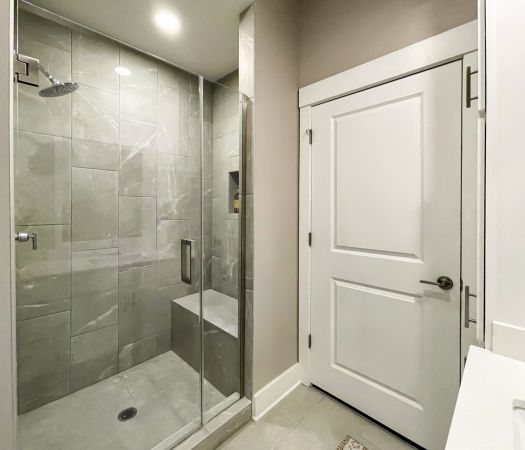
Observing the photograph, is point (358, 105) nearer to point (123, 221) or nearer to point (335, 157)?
point (335, 157)

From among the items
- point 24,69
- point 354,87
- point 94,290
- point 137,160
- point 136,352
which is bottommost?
point 136,352

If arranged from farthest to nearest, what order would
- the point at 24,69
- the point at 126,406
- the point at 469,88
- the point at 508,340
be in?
the point at 126,406
the point at 469,88
the point at 24,69
the point at 508,340

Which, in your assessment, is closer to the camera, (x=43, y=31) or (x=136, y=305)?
(x=43, y=31)

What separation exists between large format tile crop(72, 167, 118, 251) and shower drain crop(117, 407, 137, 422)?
0.99 meters

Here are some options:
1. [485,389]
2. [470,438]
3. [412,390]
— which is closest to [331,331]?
[412,390]

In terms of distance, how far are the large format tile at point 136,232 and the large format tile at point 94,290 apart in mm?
71

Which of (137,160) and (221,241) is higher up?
(137,160)

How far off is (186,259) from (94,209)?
0.63 m

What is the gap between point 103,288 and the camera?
1.65 metres

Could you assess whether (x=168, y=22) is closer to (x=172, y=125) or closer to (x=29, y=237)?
(x=172, y=125)

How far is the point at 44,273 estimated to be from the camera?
1.43 m

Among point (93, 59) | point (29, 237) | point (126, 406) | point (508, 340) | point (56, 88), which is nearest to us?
point (508, 340)

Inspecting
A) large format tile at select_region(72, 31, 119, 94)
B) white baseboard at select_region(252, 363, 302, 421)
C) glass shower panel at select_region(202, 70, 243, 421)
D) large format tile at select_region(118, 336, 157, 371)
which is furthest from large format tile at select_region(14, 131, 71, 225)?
white baseboard at select_region(252, 363, 302, 421)

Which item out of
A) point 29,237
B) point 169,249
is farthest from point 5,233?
point 169,249
